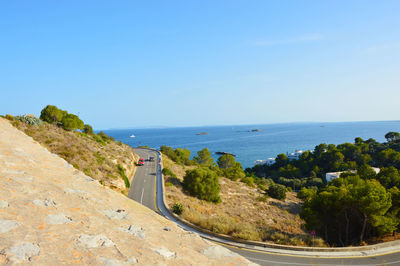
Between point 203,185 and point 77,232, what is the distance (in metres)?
27.8

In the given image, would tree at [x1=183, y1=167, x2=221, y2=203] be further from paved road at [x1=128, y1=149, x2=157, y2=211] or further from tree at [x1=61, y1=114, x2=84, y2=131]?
tree at [x1=61, y1=114, x2=84, y2=131]

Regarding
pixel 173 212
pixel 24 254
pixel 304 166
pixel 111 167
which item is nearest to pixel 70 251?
pixel 24 254

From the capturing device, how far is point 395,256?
1320 centimetres

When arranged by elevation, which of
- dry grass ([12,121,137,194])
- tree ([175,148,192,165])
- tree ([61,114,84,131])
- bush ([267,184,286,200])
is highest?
tree ([61,114,84,131])

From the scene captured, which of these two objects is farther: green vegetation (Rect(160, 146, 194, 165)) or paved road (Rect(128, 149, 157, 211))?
green vegetation (Rect(160, 146, 194, 165))

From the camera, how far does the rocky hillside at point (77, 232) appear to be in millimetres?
2637

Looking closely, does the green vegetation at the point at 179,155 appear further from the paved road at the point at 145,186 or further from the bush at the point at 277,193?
the bush at the point at 277,193

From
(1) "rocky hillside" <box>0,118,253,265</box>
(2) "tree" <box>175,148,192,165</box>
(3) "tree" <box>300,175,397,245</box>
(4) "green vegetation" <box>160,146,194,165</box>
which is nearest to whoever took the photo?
(1) "rocky hillside" <box>0,118,253,265</box>

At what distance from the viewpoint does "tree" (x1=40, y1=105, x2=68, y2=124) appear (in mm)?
38438

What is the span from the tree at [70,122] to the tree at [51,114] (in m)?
1.06

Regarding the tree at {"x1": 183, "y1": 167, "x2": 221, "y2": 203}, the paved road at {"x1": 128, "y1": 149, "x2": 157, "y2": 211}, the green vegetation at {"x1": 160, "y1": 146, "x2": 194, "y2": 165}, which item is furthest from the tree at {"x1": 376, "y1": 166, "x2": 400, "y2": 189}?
the green vegetation at {"x1": 160, "y1": 146, "x2": 194, "y2": 165}

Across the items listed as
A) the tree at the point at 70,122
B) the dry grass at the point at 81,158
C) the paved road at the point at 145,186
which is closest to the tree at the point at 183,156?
the paved road at the point at 145,186

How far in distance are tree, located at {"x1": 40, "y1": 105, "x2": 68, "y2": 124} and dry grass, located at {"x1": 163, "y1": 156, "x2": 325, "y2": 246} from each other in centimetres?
2431

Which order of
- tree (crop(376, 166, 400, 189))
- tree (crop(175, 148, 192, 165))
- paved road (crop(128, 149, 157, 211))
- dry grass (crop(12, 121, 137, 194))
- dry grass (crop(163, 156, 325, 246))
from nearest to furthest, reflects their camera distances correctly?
dry grass (crop(163, 156, 325, 246)), dry grass (crop(12, 121, 137, 194)), paved road (crop(128, 149, 157, 211)), tree (crop(376, 166, 400, 189)), tree (crop(175, 148, 192, 165))
